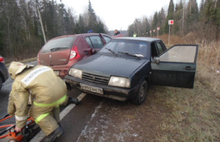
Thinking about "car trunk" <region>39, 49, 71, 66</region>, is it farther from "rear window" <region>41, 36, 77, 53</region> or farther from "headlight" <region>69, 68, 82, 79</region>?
"headlight" <region>69, 68, 82, 79</region>

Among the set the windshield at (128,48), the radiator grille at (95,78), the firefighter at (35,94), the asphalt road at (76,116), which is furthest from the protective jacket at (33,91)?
the windshield at (128,48)

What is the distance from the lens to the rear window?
3869 mm

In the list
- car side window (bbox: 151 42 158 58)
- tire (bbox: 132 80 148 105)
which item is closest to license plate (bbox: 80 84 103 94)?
tire (bbox: 132 80 148 105)

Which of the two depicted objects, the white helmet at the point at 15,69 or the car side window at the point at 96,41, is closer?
the white helmet at the point at 15,69

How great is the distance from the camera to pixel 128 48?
3.57m

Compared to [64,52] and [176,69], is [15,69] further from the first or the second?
[176,69]

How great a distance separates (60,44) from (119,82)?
8.20 feet

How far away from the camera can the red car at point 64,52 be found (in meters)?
3.74

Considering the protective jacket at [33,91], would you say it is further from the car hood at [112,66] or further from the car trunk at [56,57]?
the car trunk at [56,57]

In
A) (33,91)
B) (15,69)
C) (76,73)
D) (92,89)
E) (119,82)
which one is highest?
(15,69)

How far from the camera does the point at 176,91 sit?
3.63m

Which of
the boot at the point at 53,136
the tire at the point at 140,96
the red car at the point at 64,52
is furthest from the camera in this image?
the red car at the point at 64,52

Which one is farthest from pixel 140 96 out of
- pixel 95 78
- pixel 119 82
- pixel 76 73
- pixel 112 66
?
pixel 76 73

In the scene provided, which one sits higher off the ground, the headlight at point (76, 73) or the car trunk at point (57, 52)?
the car trunk at point (57, 52)
